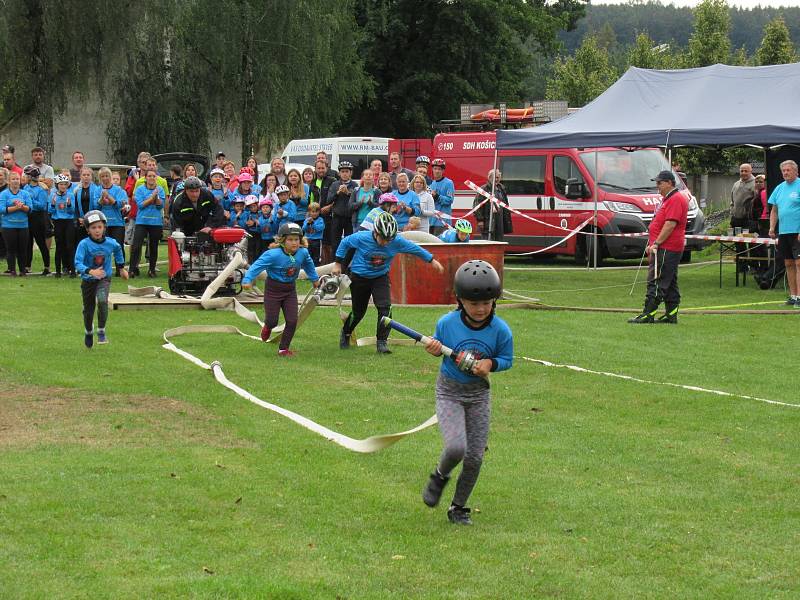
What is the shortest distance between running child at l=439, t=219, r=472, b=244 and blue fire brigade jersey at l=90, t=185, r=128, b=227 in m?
6.21

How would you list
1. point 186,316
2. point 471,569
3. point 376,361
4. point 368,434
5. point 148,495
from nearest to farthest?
point 471,569
point 148,495
point 368,434
point 376,361
point 186,316

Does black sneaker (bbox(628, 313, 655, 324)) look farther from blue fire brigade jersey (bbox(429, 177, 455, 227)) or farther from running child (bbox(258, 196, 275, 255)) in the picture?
running child (bbox(258, 196, 275, 255))

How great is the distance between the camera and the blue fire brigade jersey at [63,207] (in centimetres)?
2202

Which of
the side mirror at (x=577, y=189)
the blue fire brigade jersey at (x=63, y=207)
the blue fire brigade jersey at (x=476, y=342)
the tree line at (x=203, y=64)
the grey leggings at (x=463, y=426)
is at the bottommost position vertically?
the grey leggings at (x=463, y=426)

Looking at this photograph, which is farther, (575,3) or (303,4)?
(575,3)

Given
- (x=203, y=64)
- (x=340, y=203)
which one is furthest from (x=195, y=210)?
(x=203, y=64)

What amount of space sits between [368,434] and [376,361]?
12.7 ft

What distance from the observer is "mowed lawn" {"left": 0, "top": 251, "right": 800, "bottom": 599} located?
6.27 m

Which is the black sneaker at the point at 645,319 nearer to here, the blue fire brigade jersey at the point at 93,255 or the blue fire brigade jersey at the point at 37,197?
the blue fire brigade jersey at the point at 93,255

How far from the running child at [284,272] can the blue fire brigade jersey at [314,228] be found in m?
7.53

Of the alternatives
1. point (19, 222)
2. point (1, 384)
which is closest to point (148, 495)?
point (1, 384)

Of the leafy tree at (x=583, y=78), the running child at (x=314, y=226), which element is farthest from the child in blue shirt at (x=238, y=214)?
the leafy tree at (x=583, y=78)

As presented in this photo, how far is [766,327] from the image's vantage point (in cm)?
1631

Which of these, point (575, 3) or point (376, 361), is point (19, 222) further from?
point (575, 3)
